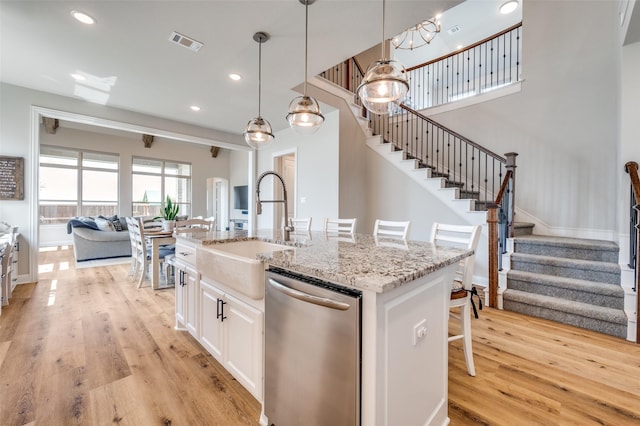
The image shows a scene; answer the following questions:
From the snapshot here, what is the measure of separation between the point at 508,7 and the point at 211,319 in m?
7.07

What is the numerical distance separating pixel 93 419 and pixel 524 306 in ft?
12.1

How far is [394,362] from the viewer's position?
1.02m

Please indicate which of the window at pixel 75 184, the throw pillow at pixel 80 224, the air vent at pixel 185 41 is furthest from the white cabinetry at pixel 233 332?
the window at pixel 75 184

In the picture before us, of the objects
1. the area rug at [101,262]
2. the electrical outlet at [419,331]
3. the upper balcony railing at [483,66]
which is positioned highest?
the upper balcony railing at [483,66]

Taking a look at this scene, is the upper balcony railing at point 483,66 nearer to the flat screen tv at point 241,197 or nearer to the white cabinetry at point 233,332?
the white cabinetry at point 233,332

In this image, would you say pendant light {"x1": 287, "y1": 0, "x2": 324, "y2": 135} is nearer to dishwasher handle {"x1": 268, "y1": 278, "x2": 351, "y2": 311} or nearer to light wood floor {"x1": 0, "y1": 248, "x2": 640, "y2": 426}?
dishwasher handle {"x1": 268, "y1": 278, "x2": 351, "y2": 311}

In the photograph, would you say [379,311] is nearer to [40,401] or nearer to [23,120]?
[40,401]

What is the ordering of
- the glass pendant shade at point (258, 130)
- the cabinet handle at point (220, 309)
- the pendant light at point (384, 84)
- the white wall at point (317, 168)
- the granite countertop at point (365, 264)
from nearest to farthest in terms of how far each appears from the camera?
the granite countertop at point (365, 264), the cabinet handle at point (220, 309), the pendant light at point (384, 84), the glass pendant shade at point (258, 130), the white wall at point (317, 168)

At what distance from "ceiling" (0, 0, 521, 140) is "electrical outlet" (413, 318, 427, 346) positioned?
2496 mm

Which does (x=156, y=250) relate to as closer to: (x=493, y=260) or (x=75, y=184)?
(x=493, y=260)

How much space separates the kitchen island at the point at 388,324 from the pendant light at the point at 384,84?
1193mm

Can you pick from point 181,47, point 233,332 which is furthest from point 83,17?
point 233,332

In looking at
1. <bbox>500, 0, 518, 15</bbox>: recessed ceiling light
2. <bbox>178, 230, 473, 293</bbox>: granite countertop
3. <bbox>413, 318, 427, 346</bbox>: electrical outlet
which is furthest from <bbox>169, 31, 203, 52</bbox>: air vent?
<bbox>500, 0, 518, 15</bbox>: recessed ceiling light

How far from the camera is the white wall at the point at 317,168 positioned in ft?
15.3
